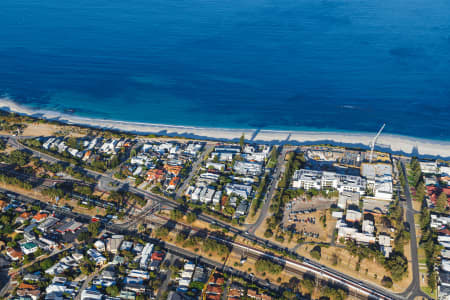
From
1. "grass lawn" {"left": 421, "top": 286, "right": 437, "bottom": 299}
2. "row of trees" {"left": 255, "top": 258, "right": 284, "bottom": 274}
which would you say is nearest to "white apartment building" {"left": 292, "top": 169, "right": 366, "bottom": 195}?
"grass lawn" {"left": 421, "top": 286, "right": 437, "bottom": 299}

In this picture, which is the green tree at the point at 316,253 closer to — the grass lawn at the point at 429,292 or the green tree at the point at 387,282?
the green tree at the point at 387,282

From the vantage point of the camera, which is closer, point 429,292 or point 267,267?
point 429,292

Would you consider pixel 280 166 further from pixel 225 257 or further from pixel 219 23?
pixel 219 23

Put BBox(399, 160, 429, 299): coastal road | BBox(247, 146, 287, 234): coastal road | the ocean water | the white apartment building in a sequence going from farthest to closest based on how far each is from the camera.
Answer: the ocean water < the white apartment building < BBox(247, 146, 287, 234): coastal road < BBox(399, 160, 429, 299): coastal road

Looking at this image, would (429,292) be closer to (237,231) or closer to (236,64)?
(237,231)

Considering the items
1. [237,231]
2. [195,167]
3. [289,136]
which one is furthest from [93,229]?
[289,136]

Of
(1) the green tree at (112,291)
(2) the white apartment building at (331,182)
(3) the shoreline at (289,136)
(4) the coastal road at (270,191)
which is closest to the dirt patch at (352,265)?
(4) the coastal road at (270,191)

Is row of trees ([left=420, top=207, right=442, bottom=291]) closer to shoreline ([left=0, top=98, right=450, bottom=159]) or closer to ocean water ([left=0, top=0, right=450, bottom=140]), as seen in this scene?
shoreline ([left=0, top=98, right=450, bottom=159])
